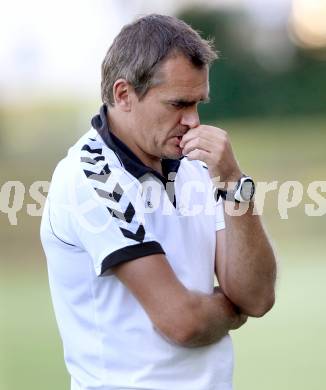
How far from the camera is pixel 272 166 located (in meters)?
4.91

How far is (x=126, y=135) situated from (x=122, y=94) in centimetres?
8

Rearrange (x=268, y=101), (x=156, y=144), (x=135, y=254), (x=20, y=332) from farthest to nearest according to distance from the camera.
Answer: (x=268, y=101) → (x=20, y=332) → (x=156, y=144) → (x=135, y=254)

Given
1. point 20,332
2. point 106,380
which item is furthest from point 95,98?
point 106,380

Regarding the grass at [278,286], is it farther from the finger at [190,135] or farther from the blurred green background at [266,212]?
the finger at [190,135]

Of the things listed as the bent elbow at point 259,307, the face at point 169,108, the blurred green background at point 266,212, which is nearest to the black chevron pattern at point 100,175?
the face at point 169,108

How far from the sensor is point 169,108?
1623 mm

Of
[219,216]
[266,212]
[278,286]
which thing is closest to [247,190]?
[219,216]

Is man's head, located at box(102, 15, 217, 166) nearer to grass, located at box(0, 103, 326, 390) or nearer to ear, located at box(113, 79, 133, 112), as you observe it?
ear, located at box(113, 79, 133, 112)

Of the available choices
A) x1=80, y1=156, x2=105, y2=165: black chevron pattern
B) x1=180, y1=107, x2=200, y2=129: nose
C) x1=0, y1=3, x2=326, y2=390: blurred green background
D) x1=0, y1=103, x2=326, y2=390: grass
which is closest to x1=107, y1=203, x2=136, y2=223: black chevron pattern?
x1=80, y1=156, x2=105, y2=165: black chevron pattern

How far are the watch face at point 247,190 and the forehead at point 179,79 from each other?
7.4 inches

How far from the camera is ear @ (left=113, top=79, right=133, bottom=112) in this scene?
64.5 inches

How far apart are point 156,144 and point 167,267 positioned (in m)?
0.26

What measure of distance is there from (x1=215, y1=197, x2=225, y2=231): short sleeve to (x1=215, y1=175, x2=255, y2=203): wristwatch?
8 cm

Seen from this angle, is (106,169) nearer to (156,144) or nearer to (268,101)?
(156,144)
